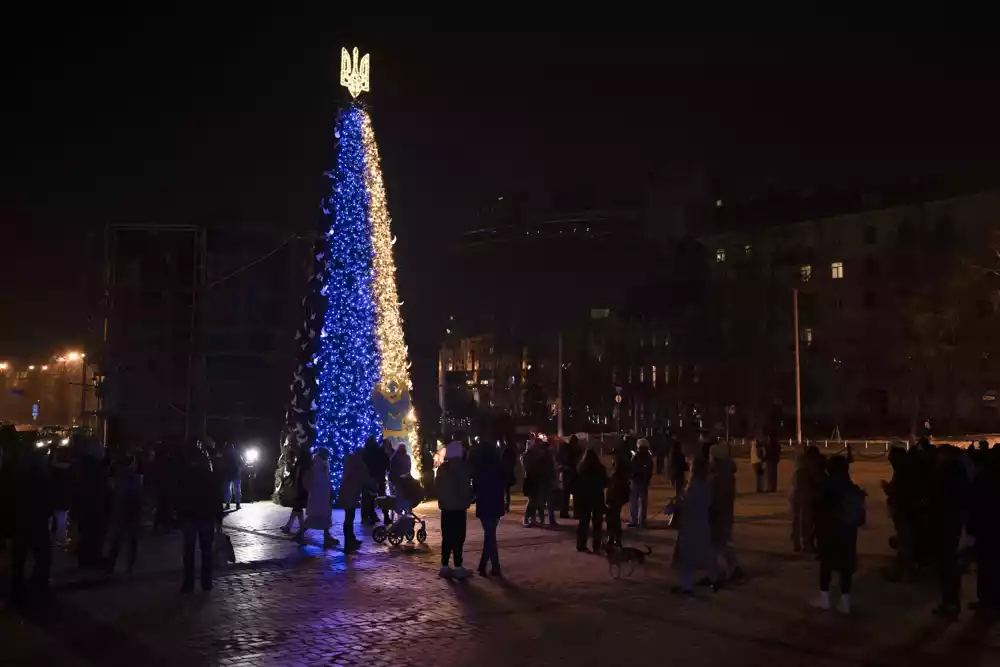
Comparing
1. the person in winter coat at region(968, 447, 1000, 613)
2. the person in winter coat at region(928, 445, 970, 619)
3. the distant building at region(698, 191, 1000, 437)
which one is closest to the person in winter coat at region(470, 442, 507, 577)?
the person in winter coat at region(928, 445, 970, 619)

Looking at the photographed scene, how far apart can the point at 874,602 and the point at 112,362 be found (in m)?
20.3

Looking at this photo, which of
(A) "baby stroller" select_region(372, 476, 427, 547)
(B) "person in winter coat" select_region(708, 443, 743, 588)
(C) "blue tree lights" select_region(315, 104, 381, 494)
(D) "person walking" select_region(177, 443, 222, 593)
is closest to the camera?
(D) "person walking" select_region(177, 443, 222, 593)

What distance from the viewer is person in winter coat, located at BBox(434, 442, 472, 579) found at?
1213 centimetres

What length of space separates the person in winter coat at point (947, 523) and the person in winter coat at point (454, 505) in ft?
18.7

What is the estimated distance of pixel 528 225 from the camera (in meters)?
101

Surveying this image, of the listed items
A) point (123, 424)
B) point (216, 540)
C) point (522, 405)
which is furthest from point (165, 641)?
point (522, 405)

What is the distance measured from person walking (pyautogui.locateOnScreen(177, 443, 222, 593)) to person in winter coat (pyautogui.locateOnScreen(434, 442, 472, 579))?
290cm

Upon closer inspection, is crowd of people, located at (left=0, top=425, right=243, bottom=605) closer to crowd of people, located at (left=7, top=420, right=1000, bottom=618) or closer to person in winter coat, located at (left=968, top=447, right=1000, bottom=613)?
crowd of people, located at (left=7, top=420, right=1000, bottom=618)

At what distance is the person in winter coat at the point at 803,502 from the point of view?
43.7ft

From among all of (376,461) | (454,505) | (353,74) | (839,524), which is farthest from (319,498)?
(353,74)

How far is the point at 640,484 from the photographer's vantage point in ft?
57.2

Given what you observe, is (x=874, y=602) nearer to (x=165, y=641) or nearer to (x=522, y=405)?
(x=165, y=641)

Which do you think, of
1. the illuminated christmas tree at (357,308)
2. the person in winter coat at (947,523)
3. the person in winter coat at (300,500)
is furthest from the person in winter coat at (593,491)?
the illuminated christmas tree at (357,308)

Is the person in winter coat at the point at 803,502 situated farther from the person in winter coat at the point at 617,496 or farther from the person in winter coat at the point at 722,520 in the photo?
the person in winter coat at the point at 617,496
